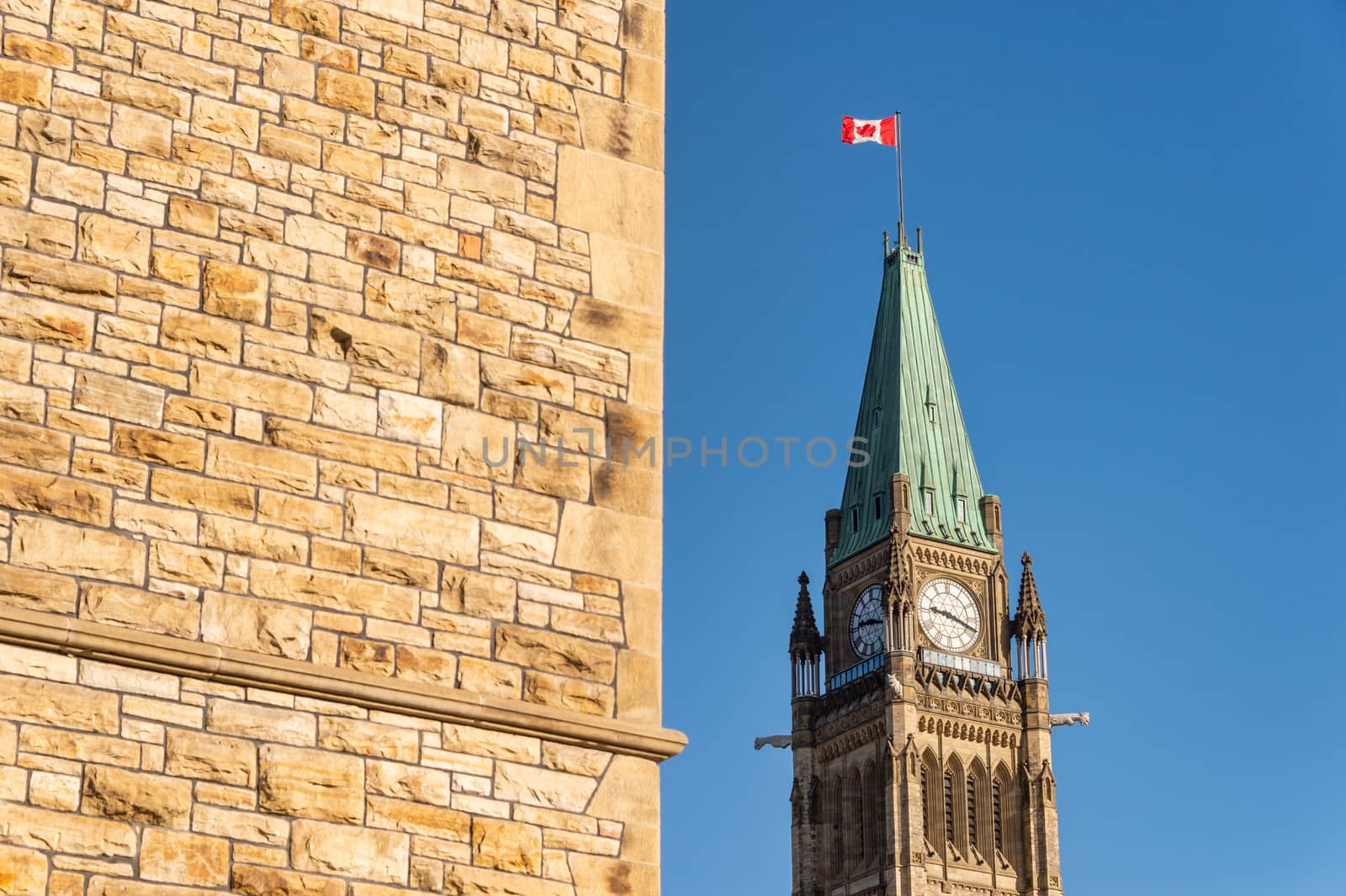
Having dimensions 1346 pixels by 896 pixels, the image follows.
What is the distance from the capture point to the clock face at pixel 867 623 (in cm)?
7712

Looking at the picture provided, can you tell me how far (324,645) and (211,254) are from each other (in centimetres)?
153

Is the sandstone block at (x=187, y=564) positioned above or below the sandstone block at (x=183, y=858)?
above

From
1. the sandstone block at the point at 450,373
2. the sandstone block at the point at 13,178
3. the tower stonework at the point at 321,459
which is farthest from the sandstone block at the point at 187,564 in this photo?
the sandstone block at the point at 13,178

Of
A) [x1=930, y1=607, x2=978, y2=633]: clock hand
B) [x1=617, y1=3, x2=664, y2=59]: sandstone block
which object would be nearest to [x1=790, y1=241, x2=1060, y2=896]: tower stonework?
[x1=930, y1=607, x2=978, y2=633]: clock hand

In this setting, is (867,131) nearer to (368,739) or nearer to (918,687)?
(918,687)

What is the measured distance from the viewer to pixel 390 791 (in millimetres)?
8109

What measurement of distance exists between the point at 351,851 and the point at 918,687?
68.4m

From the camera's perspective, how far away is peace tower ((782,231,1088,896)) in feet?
243

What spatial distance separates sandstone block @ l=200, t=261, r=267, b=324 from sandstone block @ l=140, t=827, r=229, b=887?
1.95 meters

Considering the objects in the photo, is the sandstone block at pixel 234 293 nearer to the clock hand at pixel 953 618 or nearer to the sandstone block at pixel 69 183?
the sandstone block at pixel 69 183

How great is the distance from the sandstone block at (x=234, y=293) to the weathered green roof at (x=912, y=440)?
230ft

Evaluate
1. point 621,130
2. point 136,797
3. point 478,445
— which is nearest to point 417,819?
point 136,797

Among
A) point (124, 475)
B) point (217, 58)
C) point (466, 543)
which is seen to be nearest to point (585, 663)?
point (466, 543)

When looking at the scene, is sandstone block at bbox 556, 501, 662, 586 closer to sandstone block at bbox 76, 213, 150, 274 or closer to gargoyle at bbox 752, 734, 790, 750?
sandstone block at bbox 76, 213, 150, 274
